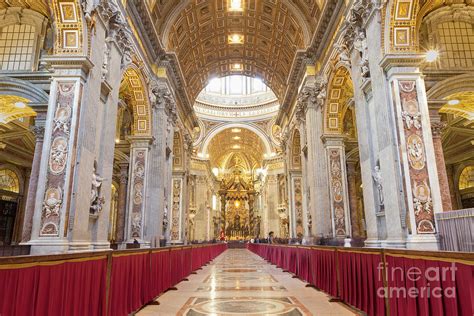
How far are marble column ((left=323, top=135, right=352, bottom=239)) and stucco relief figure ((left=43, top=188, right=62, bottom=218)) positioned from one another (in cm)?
925

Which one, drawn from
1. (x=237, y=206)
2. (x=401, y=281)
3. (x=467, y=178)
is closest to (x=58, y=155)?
(x=401, y=281)

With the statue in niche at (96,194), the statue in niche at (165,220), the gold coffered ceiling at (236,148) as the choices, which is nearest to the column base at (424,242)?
the statue in niche at (96,194)

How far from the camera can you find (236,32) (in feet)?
64.7

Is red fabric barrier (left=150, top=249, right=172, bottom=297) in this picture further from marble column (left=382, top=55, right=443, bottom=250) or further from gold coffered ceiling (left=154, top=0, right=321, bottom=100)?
gold coffered ceiling (left=154, top=0, right=321, bottom=100)

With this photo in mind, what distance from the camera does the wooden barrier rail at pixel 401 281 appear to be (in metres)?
2.72

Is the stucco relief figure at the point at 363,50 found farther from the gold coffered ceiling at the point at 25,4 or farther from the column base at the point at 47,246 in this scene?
the gold coffered ceiling at the point at 25,4

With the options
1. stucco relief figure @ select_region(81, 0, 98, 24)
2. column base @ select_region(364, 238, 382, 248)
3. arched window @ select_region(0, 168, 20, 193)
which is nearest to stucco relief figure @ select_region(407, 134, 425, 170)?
column base @ select_region(364, 238, 382, 248)

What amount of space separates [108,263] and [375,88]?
6.86 metres

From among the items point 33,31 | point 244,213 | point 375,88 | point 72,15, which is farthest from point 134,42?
point 244,213

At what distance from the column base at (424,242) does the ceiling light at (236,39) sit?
1668 centimetres

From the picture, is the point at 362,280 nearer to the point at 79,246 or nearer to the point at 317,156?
the point at 79,246

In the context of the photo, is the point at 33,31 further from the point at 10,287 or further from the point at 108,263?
the point at 10,287

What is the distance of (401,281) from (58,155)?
660 centimetres

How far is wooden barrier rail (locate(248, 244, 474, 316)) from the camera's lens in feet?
8.94
